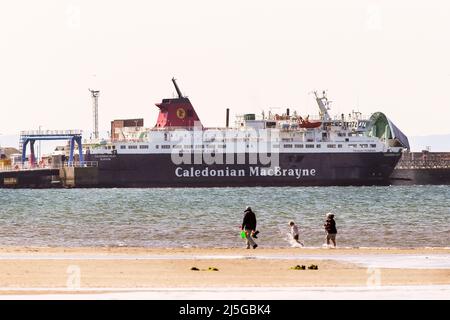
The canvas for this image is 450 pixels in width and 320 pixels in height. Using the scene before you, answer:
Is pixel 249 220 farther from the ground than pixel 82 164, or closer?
closer

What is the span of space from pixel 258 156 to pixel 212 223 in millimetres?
60805

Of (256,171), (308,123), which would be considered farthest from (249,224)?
(308,123)

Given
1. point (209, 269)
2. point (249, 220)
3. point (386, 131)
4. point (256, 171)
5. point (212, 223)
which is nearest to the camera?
point (209, 269)

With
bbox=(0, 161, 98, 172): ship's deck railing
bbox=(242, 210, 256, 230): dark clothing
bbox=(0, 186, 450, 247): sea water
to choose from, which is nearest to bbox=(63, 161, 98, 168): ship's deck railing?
bbox=(0, 161, 98, 172): ship's deck railing

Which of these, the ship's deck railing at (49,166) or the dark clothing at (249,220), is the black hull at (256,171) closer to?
the ship's deck railing at (49,166)

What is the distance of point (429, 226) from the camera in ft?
156

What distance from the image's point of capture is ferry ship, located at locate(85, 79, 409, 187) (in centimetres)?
10825

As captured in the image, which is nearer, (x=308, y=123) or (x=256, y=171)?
(x=256, y=171)

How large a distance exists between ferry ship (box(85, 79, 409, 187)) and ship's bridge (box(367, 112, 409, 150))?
504cm

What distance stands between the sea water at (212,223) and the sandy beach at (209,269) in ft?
21.0

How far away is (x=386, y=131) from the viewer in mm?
126938

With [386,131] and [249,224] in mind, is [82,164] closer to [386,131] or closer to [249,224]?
[386,131]

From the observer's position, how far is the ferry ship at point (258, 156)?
4262 inches
